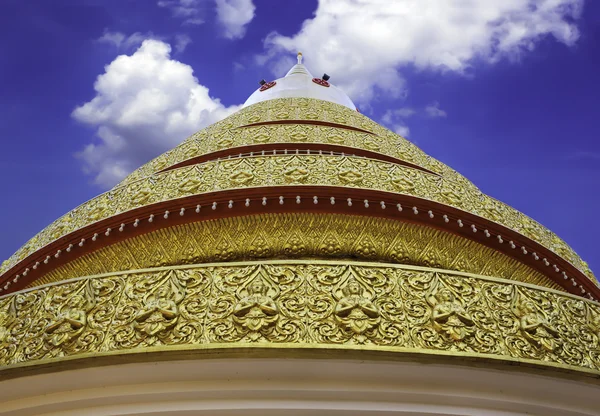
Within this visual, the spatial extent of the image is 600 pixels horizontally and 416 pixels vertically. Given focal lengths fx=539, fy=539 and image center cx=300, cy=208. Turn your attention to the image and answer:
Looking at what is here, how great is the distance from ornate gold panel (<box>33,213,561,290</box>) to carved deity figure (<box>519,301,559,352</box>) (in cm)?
249

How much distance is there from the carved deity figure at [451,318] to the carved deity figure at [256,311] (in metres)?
1.21

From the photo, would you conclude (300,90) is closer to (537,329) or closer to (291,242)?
(291,242)

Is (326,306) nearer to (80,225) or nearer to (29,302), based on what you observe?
(29,302)

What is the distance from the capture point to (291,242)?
6.71 meters

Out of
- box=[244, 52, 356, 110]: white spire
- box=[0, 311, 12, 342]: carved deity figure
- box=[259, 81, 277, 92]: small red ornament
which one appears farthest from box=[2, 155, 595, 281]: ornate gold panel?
box=[259, 81, 277, 92]: small red ornament

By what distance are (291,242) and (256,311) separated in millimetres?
2752

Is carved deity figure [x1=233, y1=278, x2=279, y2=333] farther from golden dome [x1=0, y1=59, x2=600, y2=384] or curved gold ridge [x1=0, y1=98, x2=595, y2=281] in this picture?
curved gold ridge [x1=0, y1=98, x2=595, y2=281]

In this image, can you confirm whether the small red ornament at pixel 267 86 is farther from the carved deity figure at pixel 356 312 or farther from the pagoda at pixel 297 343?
the carved deity figure at pixel 356 312

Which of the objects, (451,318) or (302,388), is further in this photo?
(451,318)

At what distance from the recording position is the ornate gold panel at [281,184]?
6.97 meters

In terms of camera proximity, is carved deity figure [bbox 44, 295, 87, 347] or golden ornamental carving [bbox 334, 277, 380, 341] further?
carved deity figure [bbox 44, 295, 87, 347]

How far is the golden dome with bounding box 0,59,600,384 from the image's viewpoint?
396 centimetres

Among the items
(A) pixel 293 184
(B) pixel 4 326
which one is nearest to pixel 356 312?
(B) pixel 4 326

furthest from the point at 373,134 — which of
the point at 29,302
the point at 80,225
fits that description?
the point at 29,302
